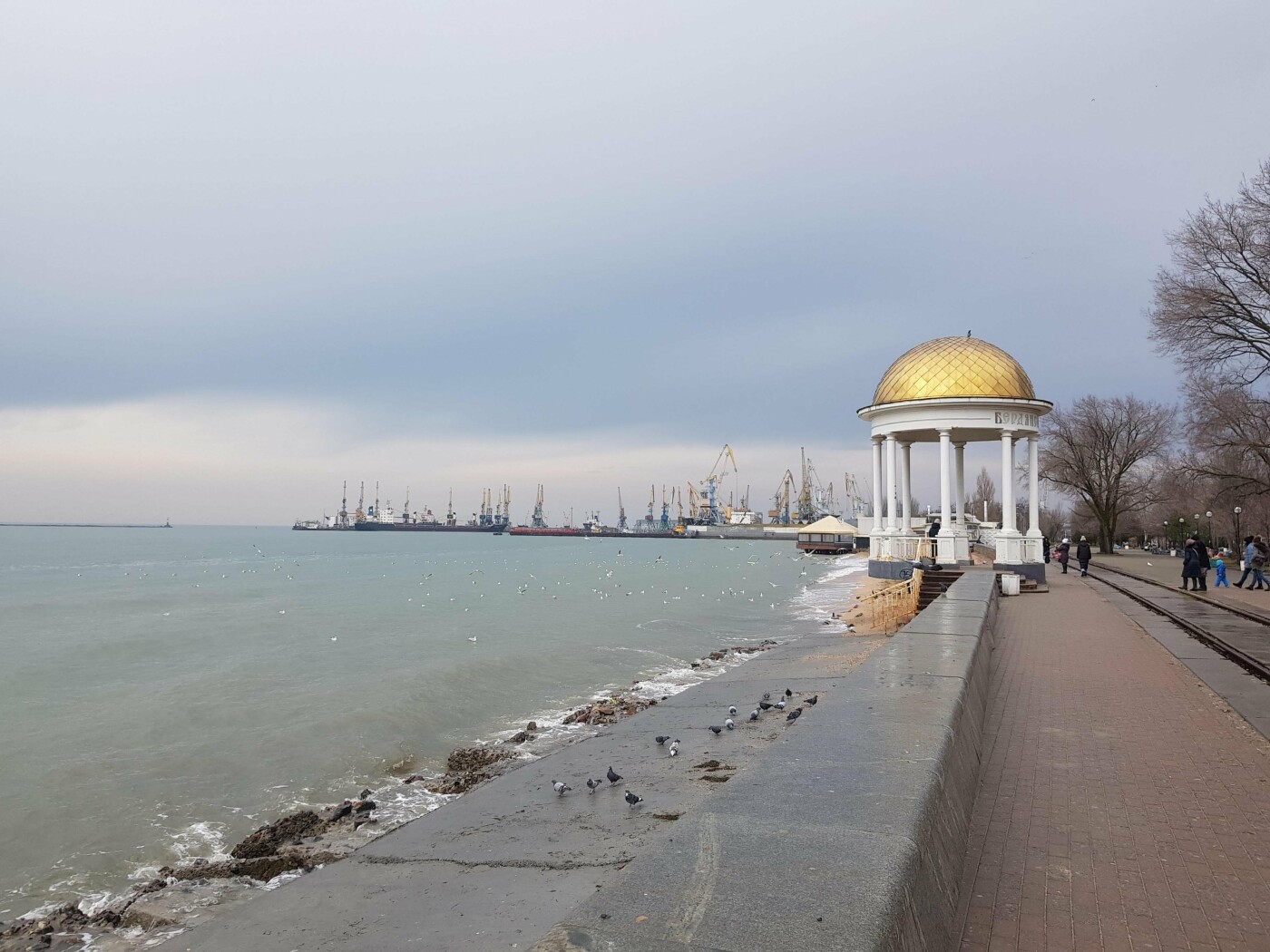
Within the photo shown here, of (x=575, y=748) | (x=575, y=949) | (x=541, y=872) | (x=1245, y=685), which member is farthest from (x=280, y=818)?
(x=1245, y=685)

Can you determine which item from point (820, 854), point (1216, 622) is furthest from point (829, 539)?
point (820, 854)

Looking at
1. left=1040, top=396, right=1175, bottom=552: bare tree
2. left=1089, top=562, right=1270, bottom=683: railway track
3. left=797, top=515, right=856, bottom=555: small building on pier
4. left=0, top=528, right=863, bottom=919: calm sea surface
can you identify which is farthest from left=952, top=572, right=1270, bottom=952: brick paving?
left=797, top=515, right=856, bottom=555: small building on pier

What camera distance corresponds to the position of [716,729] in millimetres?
9398

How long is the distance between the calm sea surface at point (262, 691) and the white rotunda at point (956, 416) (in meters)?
5.19

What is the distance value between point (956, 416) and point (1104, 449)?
3509 cm

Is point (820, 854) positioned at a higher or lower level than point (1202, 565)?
lower

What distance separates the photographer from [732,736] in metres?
9.13

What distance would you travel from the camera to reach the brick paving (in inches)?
140

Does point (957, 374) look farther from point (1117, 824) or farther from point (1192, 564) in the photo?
point (1117, 824)

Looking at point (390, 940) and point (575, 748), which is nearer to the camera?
point (390, 940)

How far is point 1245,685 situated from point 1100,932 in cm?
737

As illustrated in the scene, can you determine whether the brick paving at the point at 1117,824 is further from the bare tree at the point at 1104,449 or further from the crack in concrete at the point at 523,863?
the bare tree at the point at 1104,449

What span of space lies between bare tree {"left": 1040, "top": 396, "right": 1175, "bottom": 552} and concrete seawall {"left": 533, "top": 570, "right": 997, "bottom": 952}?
56.1 metres

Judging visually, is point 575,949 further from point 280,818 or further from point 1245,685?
point 1245,685
